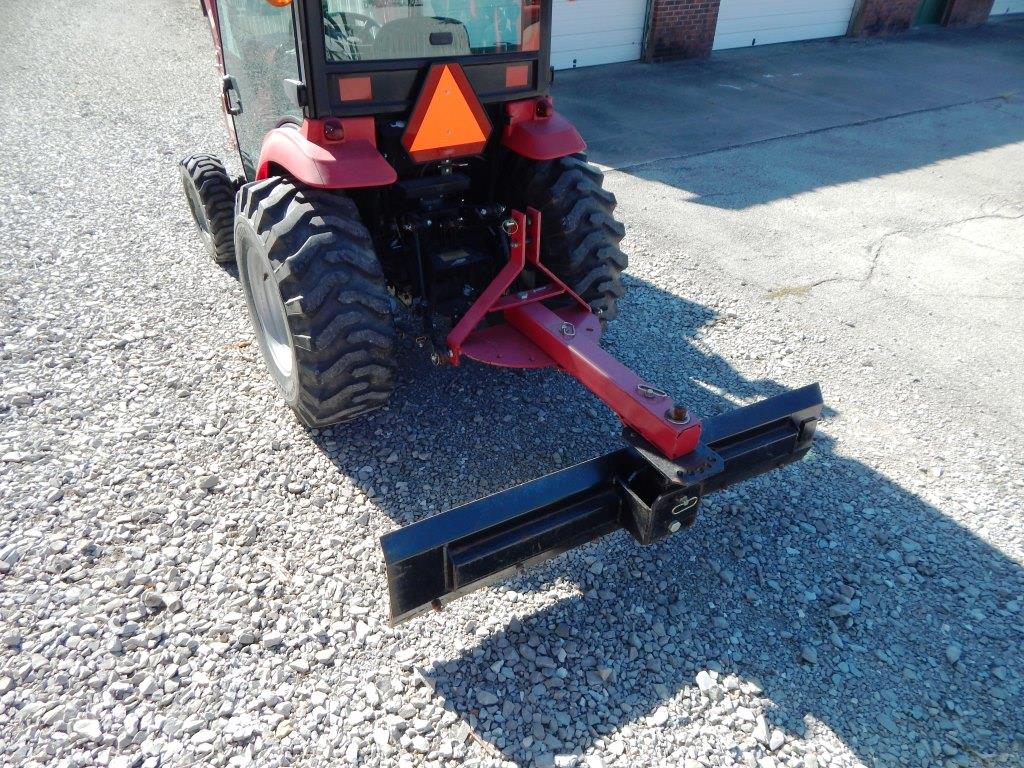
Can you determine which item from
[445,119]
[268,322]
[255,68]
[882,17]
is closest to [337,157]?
[445,119]

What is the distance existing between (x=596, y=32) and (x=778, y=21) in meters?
3.91

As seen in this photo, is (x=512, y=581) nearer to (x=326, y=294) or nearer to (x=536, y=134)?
(x=326, y=294)

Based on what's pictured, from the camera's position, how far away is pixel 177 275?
186 inches

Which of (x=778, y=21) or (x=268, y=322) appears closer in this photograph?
(x=268, y=322)

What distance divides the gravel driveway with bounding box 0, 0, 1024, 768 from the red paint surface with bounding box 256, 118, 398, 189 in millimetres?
1187

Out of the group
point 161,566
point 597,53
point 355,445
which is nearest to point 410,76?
point 355,445

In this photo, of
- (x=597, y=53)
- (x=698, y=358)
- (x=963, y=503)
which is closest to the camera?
(x=963, y=503)

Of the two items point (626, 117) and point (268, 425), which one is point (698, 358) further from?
point (626, 117)

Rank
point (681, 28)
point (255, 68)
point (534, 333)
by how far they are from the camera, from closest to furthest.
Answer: point (534, 333), point (255, 68), point (681, 28)

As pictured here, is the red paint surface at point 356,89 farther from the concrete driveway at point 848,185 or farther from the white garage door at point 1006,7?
the white garage door at point 1006,7

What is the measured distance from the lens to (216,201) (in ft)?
15.2

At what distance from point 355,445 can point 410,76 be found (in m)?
1.62

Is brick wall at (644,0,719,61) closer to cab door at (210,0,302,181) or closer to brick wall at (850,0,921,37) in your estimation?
brick wall at (850,0,921,37)

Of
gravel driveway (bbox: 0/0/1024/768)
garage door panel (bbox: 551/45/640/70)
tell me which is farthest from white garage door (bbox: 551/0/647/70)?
gravel driveway (bbox: 0/0/1024/768)
